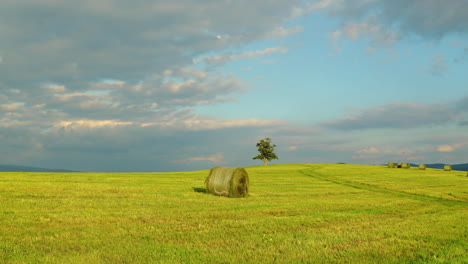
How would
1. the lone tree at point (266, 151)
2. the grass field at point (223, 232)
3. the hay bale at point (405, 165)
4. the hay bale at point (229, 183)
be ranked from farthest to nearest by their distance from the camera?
the lone tree at point (266, 151), the hay bale at point (405, 165), the hay bale at point (229, 183), the grass field at point (223, 232)

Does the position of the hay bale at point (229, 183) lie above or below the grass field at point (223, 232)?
above

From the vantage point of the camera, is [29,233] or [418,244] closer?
[418,244]

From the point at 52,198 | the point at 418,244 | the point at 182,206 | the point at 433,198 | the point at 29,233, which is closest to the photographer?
the point at 418,244

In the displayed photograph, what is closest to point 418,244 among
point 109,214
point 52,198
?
point 109,214

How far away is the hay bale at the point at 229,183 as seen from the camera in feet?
75.9

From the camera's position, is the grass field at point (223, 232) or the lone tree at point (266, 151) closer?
the grass field at point (223, 232)

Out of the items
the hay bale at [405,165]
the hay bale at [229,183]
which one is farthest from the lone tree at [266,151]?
the hay bale at [229,183]

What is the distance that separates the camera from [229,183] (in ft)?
76.5

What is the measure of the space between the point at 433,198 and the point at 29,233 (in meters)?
23.8

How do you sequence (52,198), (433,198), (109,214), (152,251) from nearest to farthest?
(152,251), (109,214), (52,198), (433,198)

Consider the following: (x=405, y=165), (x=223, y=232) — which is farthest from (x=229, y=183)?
(x=405, y=165)

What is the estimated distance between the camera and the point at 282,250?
976 centimetres

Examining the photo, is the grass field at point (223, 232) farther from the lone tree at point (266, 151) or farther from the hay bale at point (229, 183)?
the lone tree at point (266, 151)

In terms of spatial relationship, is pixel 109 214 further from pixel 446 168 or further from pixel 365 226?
pixel 446 168
